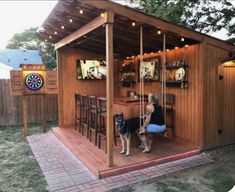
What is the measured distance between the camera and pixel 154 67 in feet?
21.6

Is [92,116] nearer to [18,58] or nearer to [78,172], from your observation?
[78,172]

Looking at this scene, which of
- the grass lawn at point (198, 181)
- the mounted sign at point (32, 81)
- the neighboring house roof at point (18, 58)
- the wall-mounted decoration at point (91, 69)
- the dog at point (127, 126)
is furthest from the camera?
the neighboring house roof at point (18, 58)

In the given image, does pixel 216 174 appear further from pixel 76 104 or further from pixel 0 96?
pixel 0 96

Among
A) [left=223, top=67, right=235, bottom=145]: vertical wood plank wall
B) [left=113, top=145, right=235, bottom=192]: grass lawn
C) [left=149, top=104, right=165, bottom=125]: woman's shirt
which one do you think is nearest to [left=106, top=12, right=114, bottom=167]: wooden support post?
[left=113, top=145, right=235, bottom=192]: grass lawn

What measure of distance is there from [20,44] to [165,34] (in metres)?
26.7

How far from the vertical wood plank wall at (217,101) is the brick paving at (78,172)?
0.77 m

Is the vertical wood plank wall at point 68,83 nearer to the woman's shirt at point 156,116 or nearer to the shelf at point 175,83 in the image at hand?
the shelf at point 175,83

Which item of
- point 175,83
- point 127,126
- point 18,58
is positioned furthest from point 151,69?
point 18,58

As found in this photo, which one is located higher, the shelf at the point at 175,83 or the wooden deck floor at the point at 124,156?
the shelf at the point at 175,83

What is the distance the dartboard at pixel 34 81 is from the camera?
269 inches

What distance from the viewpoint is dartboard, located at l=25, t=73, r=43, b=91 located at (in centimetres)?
684

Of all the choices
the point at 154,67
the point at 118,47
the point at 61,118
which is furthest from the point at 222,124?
the point at 61,118

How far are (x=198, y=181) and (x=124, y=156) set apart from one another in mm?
1435

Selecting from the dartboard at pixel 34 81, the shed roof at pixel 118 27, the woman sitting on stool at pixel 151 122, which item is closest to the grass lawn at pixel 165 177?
the woman sitting on stool at pixel 151 122
